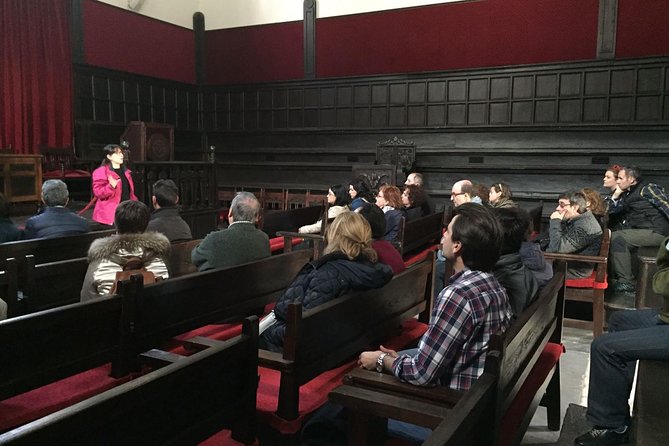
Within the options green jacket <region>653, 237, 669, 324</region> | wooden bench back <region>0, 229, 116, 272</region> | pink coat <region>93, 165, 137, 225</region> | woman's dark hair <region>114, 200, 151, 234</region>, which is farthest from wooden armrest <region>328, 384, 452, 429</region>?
pink coat <region>93, 165, 137, 225</region>

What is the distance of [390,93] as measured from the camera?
990cm

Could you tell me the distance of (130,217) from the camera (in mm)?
3090

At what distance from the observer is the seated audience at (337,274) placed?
2.56 meters

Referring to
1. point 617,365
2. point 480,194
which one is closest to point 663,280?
point 617,365

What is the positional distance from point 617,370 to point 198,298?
197cm

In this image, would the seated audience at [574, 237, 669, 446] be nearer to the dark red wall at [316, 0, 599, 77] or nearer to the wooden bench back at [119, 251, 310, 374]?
the wooden bench back at [119, 251, 310, 374]

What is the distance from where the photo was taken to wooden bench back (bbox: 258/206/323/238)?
5844 millimetres

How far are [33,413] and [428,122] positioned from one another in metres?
8.36

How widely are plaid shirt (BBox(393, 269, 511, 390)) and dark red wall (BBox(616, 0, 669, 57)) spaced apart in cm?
788

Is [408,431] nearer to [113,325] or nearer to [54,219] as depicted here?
[113,325]

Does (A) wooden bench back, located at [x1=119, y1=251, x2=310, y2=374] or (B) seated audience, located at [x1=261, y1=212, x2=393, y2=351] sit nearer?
(A) wooden bench back, located at [x1=119, y1=251, x2=310, y2=374]

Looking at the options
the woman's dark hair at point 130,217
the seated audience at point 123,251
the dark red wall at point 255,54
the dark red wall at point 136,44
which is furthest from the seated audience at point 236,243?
the dark red wall at point 255,54

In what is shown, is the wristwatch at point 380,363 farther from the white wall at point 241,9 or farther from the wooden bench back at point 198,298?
the white wall at point 241,9

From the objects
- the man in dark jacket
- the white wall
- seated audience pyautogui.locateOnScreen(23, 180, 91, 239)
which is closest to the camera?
seated audience pyautogui.locateOnScreen(23, 180, 91, 239)
